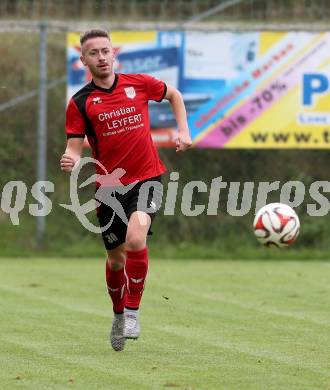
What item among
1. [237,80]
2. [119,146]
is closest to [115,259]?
[119,146]

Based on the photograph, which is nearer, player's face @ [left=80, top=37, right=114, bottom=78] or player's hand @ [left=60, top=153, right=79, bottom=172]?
player's hand @ [left=60, top=153, right=79, bottom=172]

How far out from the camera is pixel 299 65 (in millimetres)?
14922

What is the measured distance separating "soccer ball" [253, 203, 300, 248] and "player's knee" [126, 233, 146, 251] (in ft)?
10.1

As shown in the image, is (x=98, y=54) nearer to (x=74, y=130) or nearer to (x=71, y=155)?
(x=74, y=130)

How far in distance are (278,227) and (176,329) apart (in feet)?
6.95

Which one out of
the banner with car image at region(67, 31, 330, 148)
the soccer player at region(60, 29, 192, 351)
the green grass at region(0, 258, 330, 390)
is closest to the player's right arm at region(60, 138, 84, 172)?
the soccer player at region(60, 29, 192, 351)

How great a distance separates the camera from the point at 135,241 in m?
7.43

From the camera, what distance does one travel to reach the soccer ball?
10320 millimetres

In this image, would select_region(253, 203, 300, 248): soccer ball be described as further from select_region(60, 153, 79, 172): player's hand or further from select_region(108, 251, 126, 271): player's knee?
select_region(60, 153, 79, 172): player's hand

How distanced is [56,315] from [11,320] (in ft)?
1.56

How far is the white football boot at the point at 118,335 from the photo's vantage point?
7.49m

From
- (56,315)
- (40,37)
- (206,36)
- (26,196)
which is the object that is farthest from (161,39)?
(56,315)

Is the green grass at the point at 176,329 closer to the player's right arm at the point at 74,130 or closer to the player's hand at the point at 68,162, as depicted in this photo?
the player's hand at the point at 68,162

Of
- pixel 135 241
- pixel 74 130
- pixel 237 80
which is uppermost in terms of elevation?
pixel 74 130
